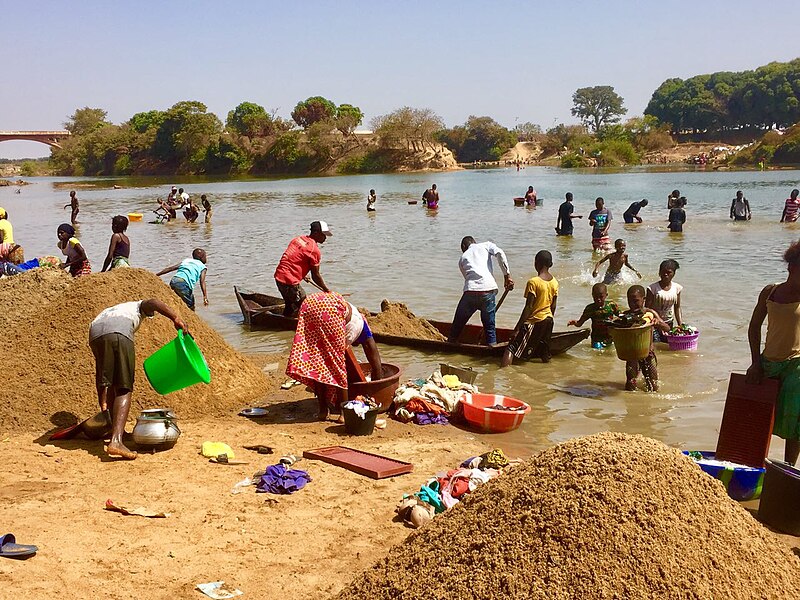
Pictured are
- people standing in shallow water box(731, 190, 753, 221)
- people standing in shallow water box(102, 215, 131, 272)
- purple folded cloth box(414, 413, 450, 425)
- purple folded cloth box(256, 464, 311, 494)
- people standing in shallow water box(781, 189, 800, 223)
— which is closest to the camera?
purple folded cloth box(256, 464, 311, 494)

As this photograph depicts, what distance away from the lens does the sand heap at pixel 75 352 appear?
680 cm

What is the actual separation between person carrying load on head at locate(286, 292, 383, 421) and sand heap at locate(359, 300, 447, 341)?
3637mm

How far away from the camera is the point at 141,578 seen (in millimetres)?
4055

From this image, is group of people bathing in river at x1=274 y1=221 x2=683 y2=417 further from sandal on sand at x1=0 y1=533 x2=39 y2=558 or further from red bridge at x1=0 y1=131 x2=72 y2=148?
red bridge at x1=0 y1=131 x2=72 y2=148

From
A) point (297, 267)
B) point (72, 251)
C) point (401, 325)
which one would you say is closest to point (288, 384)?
point (297, 267)

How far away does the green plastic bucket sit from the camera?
6.02 m

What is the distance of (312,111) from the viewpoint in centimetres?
9462

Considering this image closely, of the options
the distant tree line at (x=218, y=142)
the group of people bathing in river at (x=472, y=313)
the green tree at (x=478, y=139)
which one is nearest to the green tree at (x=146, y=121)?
the distant tree line at (x=218, y=142)

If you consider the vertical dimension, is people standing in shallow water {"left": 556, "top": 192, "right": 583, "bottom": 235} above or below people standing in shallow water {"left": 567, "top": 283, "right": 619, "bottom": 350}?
above

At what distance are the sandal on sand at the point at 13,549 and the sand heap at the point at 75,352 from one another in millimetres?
2610

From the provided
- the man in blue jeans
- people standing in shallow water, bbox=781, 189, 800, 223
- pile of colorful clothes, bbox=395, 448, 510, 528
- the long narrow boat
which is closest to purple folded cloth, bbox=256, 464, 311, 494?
pile of colorful clothes, bbox=395, 448, 510, 528

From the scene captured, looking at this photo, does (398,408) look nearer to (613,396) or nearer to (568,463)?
(613,396)

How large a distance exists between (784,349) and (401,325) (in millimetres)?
6259

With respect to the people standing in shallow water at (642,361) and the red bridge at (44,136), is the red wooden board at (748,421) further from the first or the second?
the red bridge at (44,136)
